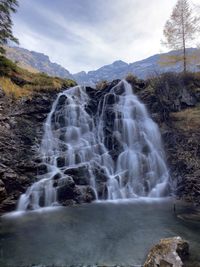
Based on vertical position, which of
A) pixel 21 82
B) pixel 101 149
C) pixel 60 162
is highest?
pixel 21 82

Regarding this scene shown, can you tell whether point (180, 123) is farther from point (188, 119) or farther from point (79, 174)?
point (79, 174)

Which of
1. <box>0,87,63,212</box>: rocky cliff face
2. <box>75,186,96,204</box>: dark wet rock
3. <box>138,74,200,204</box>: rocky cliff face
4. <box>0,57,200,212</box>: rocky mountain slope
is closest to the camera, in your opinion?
<box>0,87,63,212</box>: rocky cliff face

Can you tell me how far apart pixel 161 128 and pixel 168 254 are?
18.1m

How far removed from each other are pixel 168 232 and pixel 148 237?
113 centimetres

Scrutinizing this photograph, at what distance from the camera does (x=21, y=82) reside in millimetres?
28812

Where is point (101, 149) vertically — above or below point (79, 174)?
above

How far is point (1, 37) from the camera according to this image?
97.3ft

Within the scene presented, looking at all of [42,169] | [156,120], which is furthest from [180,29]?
[42,169]

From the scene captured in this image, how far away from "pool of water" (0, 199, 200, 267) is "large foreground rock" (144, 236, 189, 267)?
0.65 m

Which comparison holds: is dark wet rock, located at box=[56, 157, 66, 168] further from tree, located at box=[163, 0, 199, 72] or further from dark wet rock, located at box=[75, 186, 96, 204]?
tree, located at box=[163, 0, 199, 72]

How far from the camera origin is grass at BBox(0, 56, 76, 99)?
2602 cm

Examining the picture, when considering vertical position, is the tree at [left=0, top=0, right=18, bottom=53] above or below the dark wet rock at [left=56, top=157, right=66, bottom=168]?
above

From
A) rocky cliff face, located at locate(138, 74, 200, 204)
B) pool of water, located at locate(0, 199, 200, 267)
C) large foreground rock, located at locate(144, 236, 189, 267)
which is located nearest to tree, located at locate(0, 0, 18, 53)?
rocky cliff face, located at locate(138, 74, 200, 204)

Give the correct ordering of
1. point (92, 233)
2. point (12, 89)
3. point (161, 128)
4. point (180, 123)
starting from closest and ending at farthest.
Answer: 1. point (92, 233)
2. point (180, 123)
3. point (161, 128)
4. point (12, 89)
